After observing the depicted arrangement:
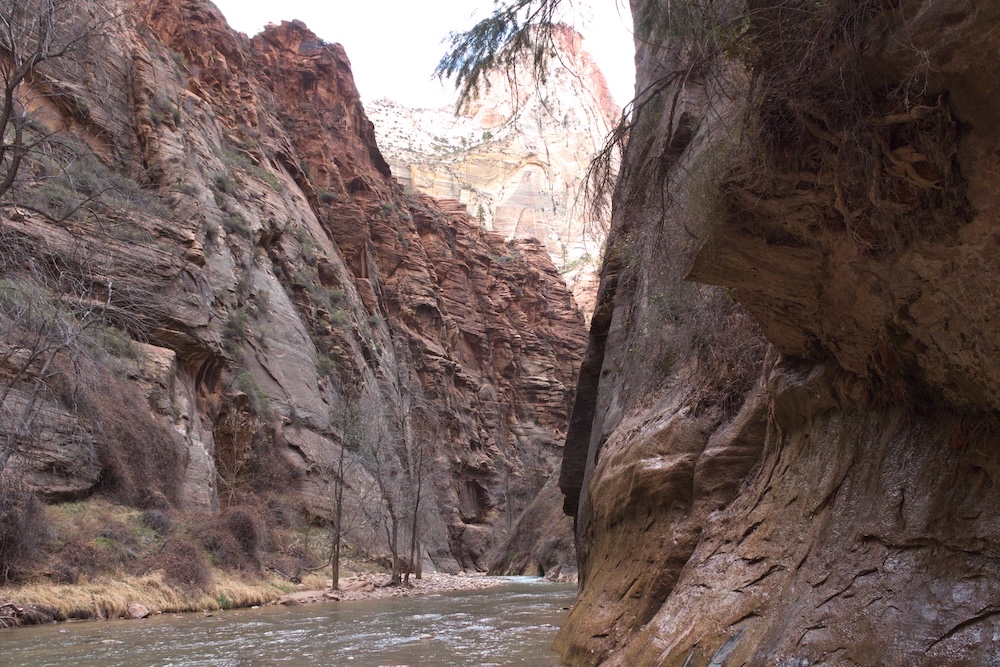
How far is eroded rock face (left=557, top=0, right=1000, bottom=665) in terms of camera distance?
338 cm

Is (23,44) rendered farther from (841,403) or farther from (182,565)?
(182,565)

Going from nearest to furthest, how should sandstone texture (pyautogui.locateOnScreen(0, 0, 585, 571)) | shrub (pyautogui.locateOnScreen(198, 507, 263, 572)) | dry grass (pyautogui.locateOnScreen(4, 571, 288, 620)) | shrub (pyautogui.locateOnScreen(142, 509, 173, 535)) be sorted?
dry grass (pyautogui.locateOnScreen(4, 571, 288, 620)) < sandstone texture (pyautogui.locateOnScreen(0, 0, 585, 571)) < shrub (pyautogui.locateOnScreen(142, 509, 173, 535)) < shrub (pyautogui.locateOnScreen(198, 507, 263, 572))

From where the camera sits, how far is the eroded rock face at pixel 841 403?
3383 millimetres

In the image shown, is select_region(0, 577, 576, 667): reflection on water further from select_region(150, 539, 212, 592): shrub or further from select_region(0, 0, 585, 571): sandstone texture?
select_region(0, 0, 585, 571): sandstone texture

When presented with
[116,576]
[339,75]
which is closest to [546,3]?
[116,576]

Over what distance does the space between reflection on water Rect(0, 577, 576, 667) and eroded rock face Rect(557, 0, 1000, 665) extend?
1.98 m

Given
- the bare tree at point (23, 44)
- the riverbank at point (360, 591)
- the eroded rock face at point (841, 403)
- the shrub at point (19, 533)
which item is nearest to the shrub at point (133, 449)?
the shrub at point (19, 533)

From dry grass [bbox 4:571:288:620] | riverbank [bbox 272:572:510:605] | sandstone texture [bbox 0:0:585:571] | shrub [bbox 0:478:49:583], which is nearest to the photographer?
dry grass [bbox 4:571:288:620]

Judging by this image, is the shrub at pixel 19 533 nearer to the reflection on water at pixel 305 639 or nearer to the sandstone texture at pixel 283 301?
the sandstone texture at pixel 283 301

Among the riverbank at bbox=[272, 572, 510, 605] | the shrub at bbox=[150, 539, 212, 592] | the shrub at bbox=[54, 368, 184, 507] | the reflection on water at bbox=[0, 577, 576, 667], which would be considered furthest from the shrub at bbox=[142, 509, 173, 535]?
the reflection on water at bbox=[0, 577, 576, 667]

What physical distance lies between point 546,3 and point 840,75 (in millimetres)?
2265

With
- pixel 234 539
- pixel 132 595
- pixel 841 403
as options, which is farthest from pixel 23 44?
pixel 234 539

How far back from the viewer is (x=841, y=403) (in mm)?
4797

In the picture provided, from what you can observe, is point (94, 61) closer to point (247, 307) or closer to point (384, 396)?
point (247, 307)
